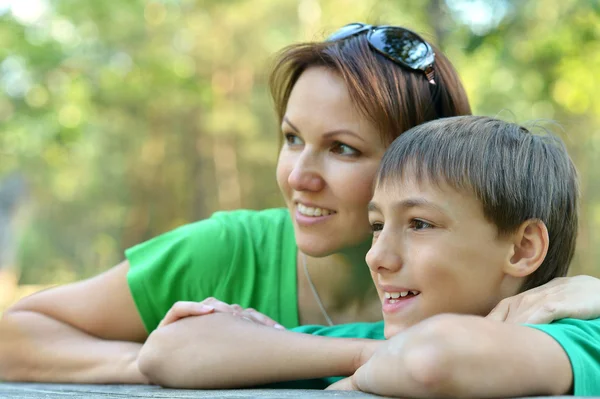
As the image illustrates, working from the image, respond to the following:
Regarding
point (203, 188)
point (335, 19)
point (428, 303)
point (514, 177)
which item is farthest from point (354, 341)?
point (203, 188)

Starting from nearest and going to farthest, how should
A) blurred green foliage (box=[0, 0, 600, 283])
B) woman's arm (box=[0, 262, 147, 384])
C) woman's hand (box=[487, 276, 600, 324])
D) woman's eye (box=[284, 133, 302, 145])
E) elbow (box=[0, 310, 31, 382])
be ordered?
woman's hand (box=[487, 276, 600, 324]) < woman's eye (box=[284, 133, 302, 145]) < woman's arm (box=[0, 262, 147, 384]) < elbow (box=[0, 310, 31, 382]) < blurred green foliage (box=[0, 0, 600, 283])

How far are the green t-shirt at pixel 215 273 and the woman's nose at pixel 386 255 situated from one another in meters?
0.74

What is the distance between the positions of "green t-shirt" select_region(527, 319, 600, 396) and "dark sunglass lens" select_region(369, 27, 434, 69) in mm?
1151

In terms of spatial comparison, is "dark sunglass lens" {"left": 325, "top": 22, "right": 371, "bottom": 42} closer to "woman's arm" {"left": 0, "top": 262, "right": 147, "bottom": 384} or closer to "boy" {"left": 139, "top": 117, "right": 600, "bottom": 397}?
"boy" {"left": 139, "top": 117, "right": 600, "bottom": 397}

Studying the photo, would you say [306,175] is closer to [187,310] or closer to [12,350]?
[187,310]

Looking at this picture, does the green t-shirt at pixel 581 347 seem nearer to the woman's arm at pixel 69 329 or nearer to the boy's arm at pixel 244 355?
the boy's arm at pixel 244 355

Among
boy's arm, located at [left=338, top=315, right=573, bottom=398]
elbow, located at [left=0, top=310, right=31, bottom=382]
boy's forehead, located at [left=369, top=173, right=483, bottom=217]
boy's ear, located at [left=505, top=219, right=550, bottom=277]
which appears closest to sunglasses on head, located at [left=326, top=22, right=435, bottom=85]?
boy's forehead, located at [left=369, top=173, right=483, bottom=217]

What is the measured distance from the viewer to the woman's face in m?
2.37

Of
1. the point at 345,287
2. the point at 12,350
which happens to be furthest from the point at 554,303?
the point at 12,350

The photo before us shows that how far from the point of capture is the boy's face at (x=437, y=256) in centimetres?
192

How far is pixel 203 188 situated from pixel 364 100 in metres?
17.4

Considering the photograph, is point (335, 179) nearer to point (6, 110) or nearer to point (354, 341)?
point (354, 341)

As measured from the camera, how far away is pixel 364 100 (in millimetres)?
2393

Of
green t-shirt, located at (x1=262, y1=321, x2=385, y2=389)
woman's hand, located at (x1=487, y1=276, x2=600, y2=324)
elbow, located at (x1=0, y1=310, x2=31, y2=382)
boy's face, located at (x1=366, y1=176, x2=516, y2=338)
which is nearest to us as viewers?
woman's hand, located at (x1=487, y1=276, x2=600, y2=324)
